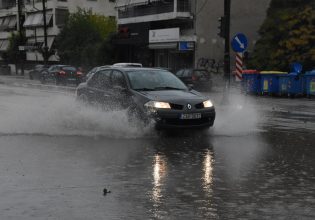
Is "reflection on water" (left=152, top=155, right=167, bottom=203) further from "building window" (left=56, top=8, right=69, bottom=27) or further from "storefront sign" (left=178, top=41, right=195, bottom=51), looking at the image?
"building window" (left=56, top=8, right=69, bottom=27)

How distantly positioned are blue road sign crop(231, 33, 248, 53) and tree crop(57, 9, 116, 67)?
110ft

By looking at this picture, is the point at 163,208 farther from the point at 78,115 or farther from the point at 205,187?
the point at 78,115

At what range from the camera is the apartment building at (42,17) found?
227ft

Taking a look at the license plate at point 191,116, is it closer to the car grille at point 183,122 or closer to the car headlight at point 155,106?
the car grille at point 183,122

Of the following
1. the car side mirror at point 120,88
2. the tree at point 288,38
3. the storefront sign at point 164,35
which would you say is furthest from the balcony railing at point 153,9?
the car side mirror at point 120,88

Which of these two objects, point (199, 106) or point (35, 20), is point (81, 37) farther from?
point (199, 106)

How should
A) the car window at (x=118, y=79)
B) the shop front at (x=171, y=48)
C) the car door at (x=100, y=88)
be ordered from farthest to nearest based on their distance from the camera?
the shop front at (x=171, y=48) < the car door at (x=100, y=88) < the car window at (x=118, y=79)

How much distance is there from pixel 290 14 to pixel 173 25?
13862 mm

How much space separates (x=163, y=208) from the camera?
564 centimetres

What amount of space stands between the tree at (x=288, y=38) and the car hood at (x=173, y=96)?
77.4ft

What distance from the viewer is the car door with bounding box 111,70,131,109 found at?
37.6 feet

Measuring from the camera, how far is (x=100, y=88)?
42.2 feet

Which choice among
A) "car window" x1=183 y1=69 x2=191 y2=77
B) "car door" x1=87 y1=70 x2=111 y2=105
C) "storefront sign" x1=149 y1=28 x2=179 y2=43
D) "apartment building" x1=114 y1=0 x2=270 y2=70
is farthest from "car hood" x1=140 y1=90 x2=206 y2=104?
"storefront sign" x1=149 y1=28 x2=179 y2=43

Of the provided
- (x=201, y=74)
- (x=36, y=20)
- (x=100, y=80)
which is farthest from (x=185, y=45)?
(x=36, y=20)
